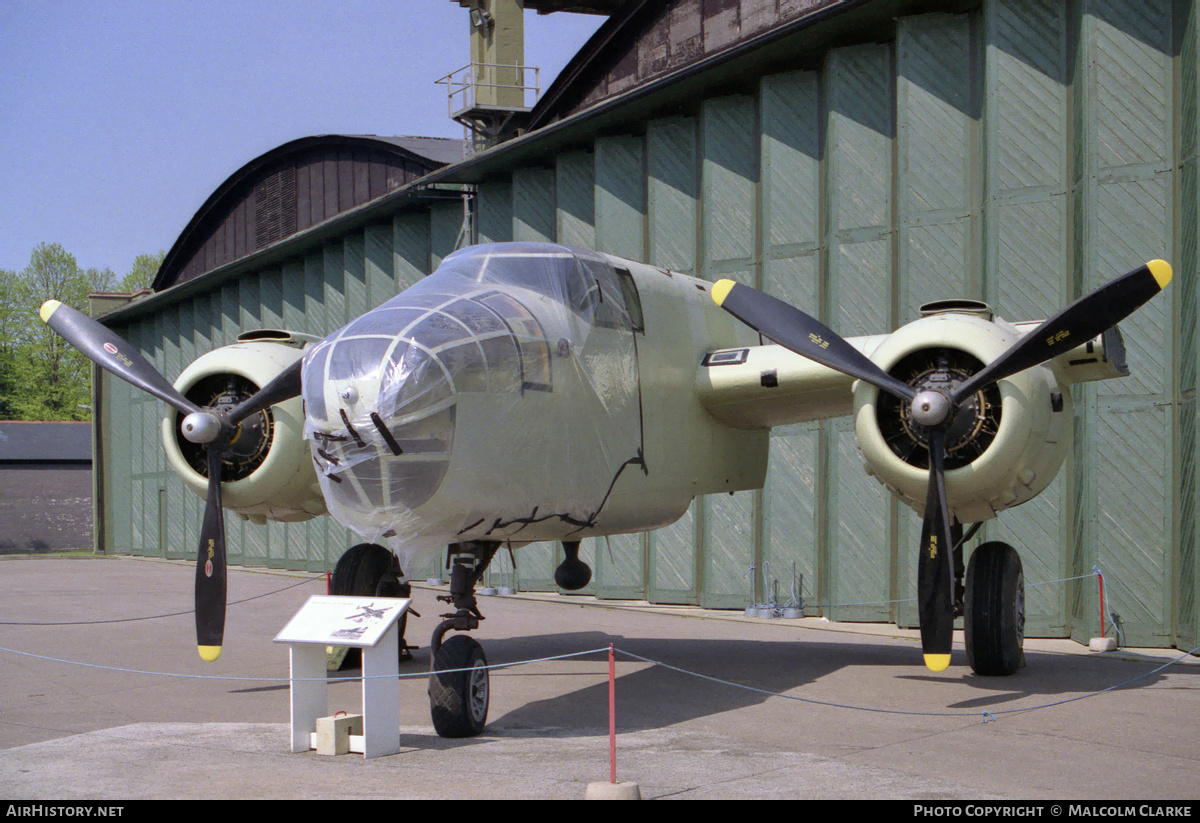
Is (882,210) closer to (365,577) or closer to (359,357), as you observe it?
(365,577)

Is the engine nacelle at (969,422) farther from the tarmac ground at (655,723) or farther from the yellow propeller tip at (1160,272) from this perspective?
the tarmac ground at (655,723)

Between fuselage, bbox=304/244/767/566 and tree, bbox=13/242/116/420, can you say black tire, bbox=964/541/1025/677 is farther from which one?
tree, bbox=13/242/116/420

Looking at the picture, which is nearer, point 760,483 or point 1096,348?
point 1096,348

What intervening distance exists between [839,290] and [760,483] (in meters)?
5.40

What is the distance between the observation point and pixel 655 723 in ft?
30.3

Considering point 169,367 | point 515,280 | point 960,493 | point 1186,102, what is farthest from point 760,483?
point 169,367

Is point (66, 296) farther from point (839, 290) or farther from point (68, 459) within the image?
point (839, 290)

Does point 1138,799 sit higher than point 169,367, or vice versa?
point 169,367

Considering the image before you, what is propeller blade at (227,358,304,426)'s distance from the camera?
11336mm

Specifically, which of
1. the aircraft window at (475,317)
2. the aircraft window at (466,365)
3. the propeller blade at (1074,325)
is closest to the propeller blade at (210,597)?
the aircraft window at (475,317)

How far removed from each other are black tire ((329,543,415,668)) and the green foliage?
58322mm

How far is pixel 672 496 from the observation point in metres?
11.6

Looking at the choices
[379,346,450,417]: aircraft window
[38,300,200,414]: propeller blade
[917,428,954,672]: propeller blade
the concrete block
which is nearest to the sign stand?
the concrete block

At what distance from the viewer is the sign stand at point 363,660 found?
26.1 ft
